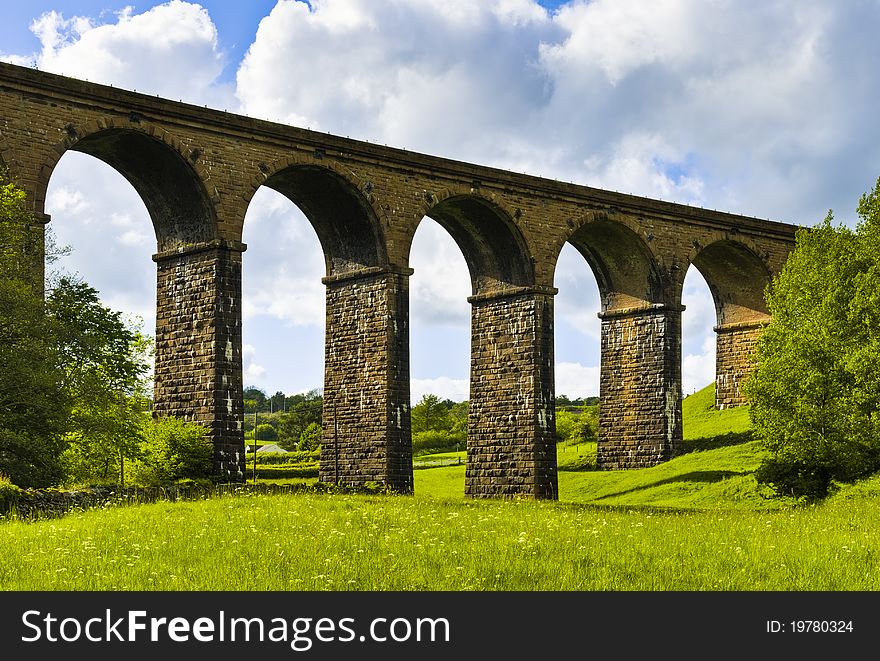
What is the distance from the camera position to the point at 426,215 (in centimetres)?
3712

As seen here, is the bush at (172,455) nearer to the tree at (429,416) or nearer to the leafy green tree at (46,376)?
the leafy green tree at (46,376)

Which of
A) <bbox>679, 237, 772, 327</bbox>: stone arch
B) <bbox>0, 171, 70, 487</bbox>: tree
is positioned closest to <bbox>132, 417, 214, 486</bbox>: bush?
<bbox>0, 171, 70, 487</bbox>: tree

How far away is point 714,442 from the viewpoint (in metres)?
44.7

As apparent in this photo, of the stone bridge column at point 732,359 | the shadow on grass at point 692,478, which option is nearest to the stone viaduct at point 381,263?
the shadow on grass at point 692,478

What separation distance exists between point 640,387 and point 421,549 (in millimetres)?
30498

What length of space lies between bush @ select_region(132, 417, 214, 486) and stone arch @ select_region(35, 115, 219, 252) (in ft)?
18.3

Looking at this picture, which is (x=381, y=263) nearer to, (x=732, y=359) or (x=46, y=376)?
(x=46, y=376)

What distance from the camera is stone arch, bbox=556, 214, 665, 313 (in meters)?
43.7

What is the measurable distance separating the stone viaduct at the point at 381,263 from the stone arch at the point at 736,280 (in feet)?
2.02

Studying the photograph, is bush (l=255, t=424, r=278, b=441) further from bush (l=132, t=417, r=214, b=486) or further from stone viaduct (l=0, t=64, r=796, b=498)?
bush (l=132, t=417, r=214, b=486)

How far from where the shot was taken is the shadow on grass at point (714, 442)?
44.1m

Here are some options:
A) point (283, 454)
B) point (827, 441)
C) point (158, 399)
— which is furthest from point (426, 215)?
point (283, 454)

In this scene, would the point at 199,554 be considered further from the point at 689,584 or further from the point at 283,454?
the point at 283,454

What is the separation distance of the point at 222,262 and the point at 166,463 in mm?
5888
